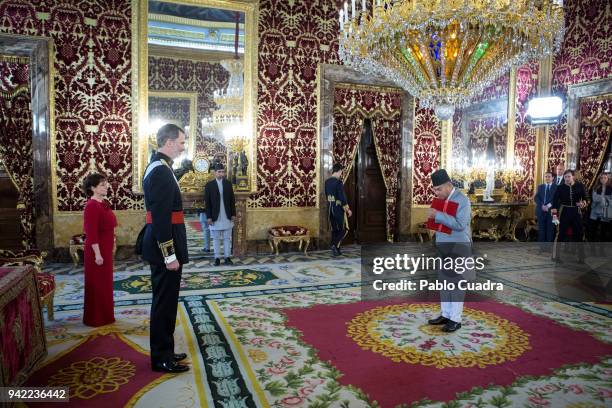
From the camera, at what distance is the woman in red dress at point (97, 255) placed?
427cm

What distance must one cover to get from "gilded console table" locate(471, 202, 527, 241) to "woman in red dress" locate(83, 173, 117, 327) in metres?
7.77

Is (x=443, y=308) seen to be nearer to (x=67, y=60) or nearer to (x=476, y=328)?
(x=476, y=328)

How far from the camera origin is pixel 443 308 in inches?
176

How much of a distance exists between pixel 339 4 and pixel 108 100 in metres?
4.80

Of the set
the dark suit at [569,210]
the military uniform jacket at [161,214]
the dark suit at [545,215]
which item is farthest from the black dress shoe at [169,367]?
the dark suit at [545,215]

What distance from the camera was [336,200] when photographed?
8297mm

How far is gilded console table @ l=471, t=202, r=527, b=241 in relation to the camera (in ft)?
32.6

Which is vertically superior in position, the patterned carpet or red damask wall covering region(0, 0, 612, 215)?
red damask wall covering region(0, 0, 612, 215)

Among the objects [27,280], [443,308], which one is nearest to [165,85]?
[27,280]

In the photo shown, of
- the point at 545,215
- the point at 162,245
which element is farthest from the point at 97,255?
the point at 545,215

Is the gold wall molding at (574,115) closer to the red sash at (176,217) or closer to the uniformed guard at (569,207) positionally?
the uniformed guard at (569,207)

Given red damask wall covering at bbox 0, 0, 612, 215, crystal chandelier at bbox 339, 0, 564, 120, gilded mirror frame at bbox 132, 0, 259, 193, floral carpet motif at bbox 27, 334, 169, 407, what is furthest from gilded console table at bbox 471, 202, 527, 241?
floral carpet motif at bbox 27, 334, 169, 407

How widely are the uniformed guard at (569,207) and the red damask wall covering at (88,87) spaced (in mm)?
7413

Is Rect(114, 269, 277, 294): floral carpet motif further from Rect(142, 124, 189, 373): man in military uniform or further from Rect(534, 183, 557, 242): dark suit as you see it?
Rect(534, 183, 557, 242): dark suit
